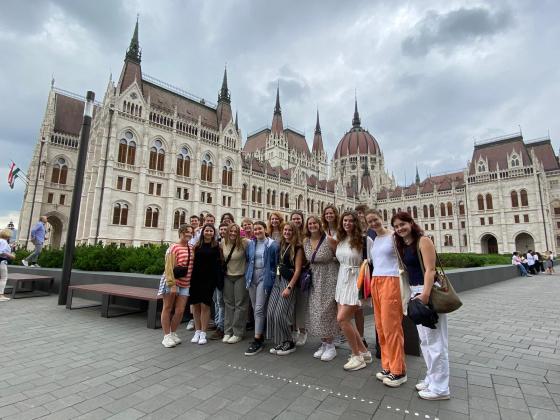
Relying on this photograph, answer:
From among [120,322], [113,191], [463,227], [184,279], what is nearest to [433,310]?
[184,279]

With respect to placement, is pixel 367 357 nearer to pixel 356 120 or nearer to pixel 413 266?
pixel 413 266

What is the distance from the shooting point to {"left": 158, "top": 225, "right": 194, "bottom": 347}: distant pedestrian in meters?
5.11

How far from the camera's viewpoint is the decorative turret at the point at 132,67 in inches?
1364

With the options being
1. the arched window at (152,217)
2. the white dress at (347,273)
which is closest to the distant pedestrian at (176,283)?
the white dress at (347,273)

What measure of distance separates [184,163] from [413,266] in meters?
36.4

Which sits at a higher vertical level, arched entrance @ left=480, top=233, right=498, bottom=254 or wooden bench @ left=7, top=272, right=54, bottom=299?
arched entrance @ left=480, top=233, right=498, bottom=254

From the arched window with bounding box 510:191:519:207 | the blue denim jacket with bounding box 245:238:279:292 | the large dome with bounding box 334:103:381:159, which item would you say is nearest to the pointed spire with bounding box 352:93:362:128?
the large dome with bounding box 334:103:381:159

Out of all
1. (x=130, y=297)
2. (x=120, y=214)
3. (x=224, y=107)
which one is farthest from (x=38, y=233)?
(x=224, y=107)

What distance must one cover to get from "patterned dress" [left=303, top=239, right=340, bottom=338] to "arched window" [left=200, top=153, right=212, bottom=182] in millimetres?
35580

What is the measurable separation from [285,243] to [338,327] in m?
1.53

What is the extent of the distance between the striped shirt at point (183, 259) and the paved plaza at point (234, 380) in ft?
3.51

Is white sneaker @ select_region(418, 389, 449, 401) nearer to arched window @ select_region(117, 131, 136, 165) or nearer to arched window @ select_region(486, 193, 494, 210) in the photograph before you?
arched window @ select_region(117, 131, 136, 165)

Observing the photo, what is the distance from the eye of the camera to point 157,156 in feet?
113

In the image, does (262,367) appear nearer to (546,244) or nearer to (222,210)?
(222,210)
